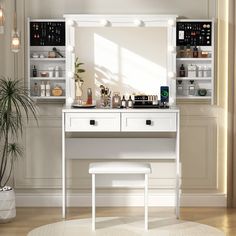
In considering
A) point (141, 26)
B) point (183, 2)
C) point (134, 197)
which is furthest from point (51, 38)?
point (134, 197)

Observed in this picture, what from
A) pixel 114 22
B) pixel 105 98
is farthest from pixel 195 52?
pixel 105 98

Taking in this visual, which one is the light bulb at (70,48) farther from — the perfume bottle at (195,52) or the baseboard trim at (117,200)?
the baseboard trim at (117,200)

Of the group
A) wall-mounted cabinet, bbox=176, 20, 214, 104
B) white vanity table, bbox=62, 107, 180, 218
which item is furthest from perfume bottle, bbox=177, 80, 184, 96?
white vanity table, bbox=62, 107, 180, 218

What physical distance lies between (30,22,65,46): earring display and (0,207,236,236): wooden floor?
149 cm

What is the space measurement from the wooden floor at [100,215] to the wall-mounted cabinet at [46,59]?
102 centimetres

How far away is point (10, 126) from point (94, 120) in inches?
28.7

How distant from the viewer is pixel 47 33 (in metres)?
5.74

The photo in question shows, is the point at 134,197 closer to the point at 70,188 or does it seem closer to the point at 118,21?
the point at 70,188

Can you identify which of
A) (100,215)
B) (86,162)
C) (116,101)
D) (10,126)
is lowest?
(100,215)

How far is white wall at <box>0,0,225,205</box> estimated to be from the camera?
5.79m

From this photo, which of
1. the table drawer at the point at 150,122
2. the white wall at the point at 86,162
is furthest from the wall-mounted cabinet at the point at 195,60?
the table drawer at the point at 150,122

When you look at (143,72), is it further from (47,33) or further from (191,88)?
(47,33)

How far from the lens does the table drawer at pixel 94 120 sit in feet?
17.8

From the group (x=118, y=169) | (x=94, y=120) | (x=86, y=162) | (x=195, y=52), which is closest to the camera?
(x=118, y=169)
